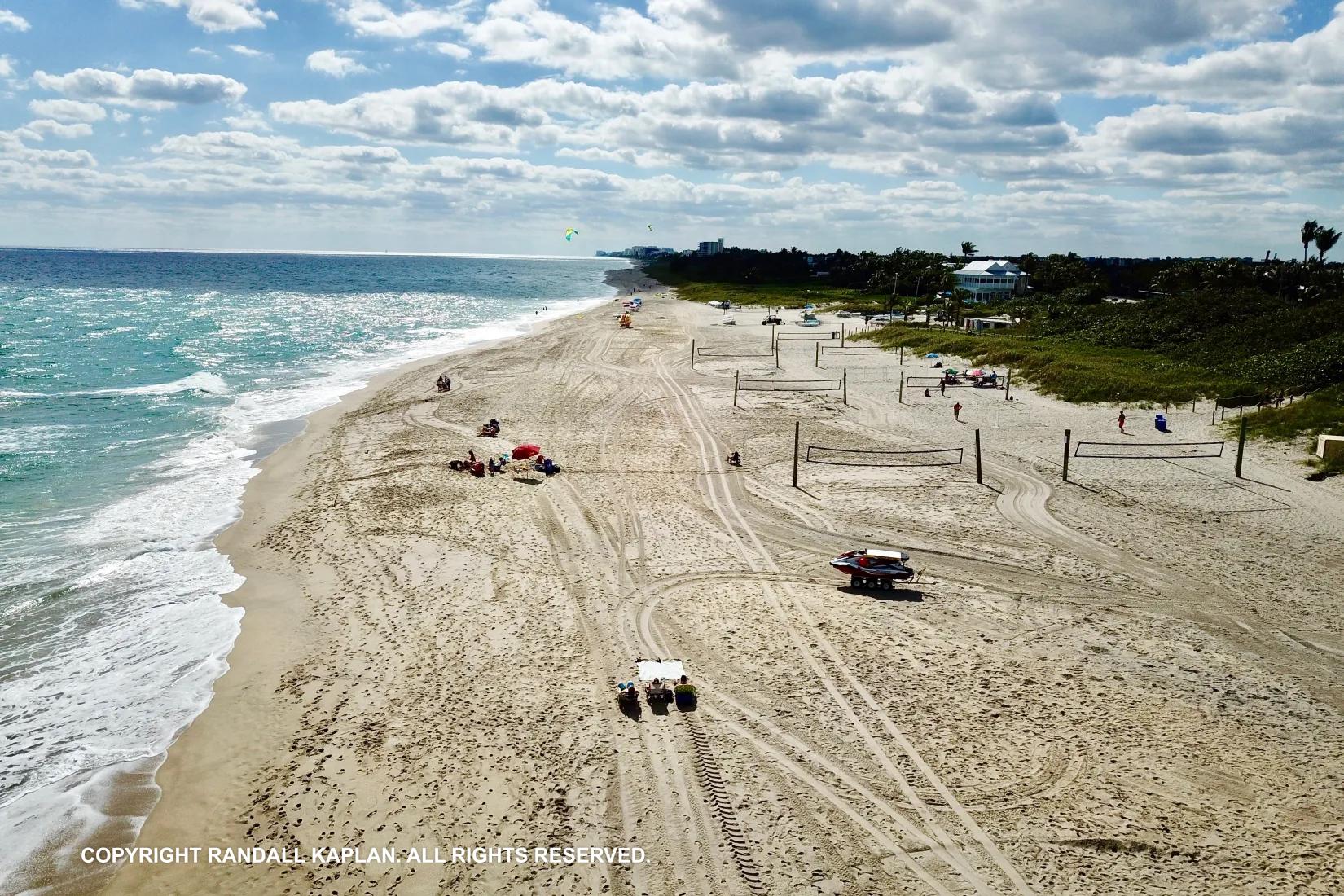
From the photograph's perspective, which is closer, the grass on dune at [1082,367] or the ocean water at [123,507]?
the ocean water at [123,507]

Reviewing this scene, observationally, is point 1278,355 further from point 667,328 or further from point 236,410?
point 236,410

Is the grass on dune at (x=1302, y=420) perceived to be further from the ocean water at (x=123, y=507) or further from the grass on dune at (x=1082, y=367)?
the ocean water at (x=123, y=507)

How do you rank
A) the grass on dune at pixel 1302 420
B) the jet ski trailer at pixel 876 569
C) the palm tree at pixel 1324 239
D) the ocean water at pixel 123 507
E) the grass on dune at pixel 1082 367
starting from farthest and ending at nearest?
the palm tree at pixel 1324 239 → the grass on dune at pixel 1082 367 → the grass on dune at pixel 1302 420 → the jet ski trailer at pixel 876 569 → the ocean water at pixel 123 507

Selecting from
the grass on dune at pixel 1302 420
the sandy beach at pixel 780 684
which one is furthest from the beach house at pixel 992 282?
the sandy beach at pixel 780 684

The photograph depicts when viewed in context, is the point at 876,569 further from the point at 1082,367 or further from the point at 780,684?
the point at 1082,367

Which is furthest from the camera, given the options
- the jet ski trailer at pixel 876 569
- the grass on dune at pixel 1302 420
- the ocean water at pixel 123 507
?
the grass on dune at pixel 1302 420

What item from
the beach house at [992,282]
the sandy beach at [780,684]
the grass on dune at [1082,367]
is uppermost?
the beach house at [992,282]

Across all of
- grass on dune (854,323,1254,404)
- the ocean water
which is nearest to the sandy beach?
the ocean water
